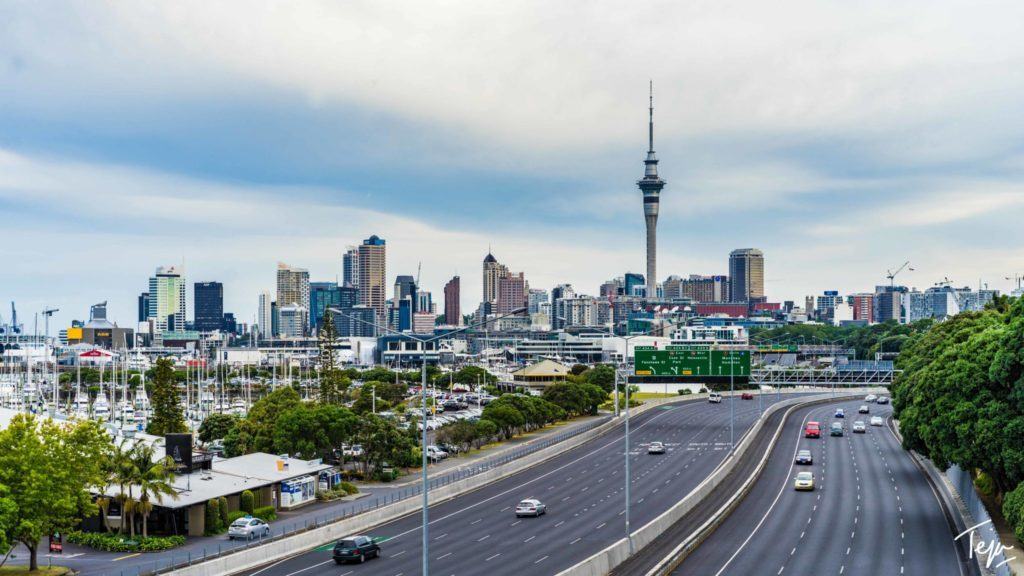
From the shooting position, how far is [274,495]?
69.3 metres

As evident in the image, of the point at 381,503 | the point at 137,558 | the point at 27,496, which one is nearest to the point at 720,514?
the point at 381,503

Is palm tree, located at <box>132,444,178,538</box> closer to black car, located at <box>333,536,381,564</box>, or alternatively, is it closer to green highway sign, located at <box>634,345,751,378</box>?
black car, located at <box>333,536,381,564</box>

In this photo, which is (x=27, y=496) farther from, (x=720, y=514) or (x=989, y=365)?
(x=989, y=365)

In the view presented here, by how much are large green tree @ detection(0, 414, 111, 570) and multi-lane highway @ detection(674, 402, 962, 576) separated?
29.3 metres

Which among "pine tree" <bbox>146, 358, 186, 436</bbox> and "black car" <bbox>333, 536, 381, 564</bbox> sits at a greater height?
"pine tree" <bbox>146, 358, 186, 436</bbox>

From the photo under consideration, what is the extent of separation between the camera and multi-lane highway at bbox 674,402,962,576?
166ft

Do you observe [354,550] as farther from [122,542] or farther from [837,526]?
[837,526]

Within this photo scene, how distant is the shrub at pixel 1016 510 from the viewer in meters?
45.4

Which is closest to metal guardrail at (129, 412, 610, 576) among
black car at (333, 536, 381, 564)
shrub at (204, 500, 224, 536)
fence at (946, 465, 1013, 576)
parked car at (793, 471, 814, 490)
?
shrub at (204, 500, 224, 536)

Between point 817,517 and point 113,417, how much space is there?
3922 inches

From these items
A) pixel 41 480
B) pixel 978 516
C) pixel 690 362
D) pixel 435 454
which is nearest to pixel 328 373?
pixel 435 454

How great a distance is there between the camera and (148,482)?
5803cm

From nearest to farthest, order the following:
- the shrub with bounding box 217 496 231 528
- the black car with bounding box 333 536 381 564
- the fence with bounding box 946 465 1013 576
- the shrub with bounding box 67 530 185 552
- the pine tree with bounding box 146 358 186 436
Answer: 1. the fence with bounding box 946 465 1013 576
2. the black car with bounding box 333 536 381 564
3. the shrub with bounding box 67 530 185 552
4. the shrub with bounding box 217 496 231 528
5. the pine tree with bounding box 146 358 186 436

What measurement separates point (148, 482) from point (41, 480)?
9697 millimetres
